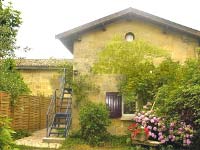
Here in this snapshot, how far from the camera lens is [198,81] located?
13.9 metres

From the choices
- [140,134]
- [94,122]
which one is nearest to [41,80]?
[94,122]

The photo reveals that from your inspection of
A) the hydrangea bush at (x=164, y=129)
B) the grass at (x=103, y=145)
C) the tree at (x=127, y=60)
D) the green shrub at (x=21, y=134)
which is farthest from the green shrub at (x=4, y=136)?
the green shrub at (x=21, y=134)

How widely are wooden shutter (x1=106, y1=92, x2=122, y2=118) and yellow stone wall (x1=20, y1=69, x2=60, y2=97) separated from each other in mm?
12632

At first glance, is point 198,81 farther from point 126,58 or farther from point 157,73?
point 126,58

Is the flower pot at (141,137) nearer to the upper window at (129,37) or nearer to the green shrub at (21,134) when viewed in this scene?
the upper window at (129,37)

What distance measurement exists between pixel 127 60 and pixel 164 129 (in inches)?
172

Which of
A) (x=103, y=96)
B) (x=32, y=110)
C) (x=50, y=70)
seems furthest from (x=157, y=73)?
(x=50, y=70)

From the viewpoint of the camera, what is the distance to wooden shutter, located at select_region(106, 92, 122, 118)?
1814 centimetres

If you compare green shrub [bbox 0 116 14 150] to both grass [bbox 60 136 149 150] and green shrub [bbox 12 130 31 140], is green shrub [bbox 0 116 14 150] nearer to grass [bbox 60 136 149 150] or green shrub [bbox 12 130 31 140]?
grass [bbox 60 136 149 150]

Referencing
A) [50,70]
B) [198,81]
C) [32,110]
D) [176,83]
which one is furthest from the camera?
[50,70]

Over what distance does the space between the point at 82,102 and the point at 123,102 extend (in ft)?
6.35

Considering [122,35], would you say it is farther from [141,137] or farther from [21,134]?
[21,134]

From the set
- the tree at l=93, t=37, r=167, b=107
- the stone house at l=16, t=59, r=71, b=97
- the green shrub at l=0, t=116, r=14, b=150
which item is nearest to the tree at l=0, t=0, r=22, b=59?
the tree at l=93, t=37, r=167, b=107

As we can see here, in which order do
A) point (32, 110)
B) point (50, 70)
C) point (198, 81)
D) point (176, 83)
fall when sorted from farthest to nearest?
point (50, 70) < point (32, 110) < point (176, 83) < point (198, 81)
